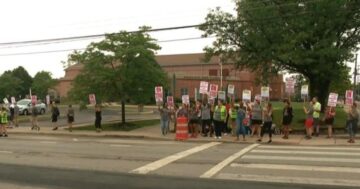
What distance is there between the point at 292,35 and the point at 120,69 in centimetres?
968

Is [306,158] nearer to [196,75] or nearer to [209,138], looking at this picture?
[209,138]

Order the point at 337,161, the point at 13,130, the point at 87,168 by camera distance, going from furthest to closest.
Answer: the point at 13,130, the point at 337,161, the point at 87,168

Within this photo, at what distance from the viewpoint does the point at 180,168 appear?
13195 millimetres

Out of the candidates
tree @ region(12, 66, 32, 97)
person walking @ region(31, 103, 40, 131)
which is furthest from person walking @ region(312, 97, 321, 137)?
tree @ region(12, 66, 32, 97)

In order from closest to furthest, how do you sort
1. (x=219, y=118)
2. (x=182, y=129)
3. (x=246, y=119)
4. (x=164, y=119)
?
1. (x=182, y=129)
2. (x=246, y=119)
3. (x=219, y=118)
4. (x=164, y=119)

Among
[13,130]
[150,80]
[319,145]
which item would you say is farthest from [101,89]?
[319,145]

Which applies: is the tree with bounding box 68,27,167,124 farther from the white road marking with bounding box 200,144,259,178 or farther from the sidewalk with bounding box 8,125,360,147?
the white road marking with bounding box 200,144,259,178

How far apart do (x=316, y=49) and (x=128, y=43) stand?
1046cm

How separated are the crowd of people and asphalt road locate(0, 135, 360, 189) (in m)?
3.66

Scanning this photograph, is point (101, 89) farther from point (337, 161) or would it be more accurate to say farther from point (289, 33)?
point (337, 161)

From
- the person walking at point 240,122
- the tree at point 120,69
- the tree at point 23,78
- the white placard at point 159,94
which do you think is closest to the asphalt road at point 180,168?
the person walking at point 240,122

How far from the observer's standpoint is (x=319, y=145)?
2027 centimetres

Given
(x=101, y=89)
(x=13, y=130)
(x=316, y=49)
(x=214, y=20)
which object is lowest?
(x=13, y=130)

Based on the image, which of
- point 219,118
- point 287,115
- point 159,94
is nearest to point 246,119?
point 219,118
